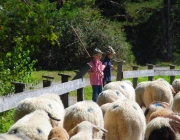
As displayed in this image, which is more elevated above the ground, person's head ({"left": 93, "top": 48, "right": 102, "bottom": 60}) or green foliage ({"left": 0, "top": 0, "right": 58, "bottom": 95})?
green foliage ({"left": 0, "top": 0, "right": 58, "bottom": 95})

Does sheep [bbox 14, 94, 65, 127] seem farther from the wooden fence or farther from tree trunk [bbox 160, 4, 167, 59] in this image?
tree trunk [bbox 160, 4, 167, 59]

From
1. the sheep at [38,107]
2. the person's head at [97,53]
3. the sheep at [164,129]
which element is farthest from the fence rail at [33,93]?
the sheep at [164,129]

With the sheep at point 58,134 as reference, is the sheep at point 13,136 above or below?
above

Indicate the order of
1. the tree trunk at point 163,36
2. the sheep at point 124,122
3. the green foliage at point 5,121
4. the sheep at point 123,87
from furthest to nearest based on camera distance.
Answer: the tree trunk at point 163,36
the sheep at point 123,87
the green foliage at point 5,121
the sheep at point 124,122

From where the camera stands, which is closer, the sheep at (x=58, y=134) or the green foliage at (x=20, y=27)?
the sheep at (x=58, y=134)

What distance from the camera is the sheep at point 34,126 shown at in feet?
23.5

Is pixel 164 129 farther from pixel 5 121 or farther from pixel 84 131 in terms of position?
pixel 5 121

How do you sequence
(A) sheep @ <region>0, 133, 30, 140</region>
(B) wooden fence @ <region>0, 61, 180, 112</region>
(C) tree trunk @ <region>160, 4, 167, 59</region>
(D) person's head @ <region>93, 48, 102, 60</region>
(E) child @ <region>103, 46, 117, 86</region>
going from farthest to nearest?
(C) tree trunk @ <region>160, 4, 167, 59</region>, (E) child @ <region>103, 46, 117, 86</region>, (D) person's head @ <region>93, 48, 102, 60</region>, (B) wooden fence @ <region>0, 61, 180, 112</region>, (A) sheep @ <region>0, 133, 30, 140</region>

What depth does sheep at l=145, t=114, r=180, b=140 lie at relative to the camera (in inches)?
288

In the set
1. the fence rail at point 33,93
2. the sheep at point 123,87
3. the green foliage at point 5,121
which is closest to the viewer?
the fence rail at point 33,93

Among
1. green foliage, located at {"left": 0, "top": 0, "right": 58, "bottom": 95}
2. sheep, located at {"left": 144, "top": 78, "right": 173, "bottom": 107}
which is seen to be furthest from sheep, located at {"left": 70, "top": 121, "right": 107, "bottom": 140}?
sheep, located at {"left": 144, "top": 78, "right": 173, "bottom": 107}

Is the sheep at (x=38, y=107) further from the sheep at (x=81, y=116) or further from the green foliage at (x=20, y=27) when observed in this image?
the green foliage at (x=20, y=27)

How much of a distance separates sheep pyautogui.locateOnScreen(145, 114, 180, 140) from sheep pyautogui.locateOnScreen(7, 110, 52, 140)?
1.60 metres

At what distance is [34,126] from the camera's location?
7410 mm
